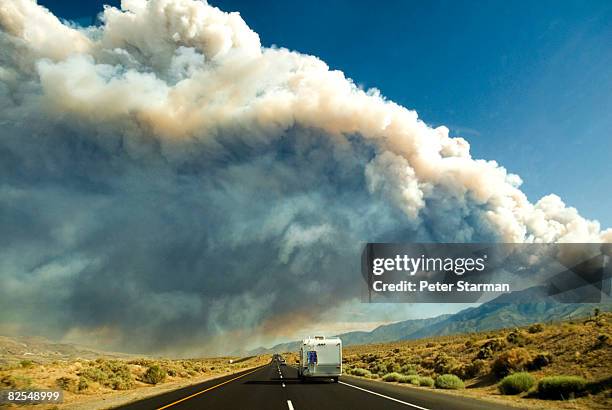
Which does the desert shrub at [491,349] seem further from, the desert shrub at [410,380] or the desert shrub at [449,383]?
the desert shrub at [449,383]

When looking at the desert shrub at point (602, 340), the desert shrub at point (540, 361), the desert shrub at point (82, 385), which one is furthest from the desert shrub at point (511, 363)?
the desert shrub at point (82, 385)

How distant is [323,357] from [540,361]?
13.3 metres

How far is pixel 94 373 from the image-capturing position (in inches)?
1204

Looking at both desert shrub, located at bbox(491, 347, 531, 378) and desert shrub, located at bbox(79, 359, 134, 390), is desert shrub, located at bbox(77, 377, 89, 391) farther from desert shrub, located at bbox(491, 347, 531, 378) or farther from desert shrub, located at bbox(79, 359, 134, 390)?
desert shrub, located at bbox(491, 347, 531, 378)

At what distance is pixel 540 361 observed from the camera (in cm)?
2945

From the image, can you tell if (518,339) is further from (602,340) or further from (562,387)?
(562,387)

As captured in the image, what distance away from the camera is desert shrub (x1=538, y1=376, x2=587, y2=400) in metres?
19.6

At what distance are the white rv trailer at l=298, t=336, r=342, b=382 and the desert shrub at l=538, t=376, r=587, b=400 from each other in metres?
13.2

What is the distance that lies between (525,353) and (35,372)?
30.0 meters

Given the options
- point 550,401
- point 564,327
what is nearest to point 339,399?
point 550,401

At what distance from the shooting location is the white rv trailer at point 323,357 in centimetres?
3123

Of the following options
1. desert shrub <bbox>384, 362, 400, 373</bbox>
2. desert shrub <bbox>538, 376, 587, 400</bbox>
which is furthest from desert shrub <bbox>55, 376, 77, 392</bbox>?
desert shrub <bbox>384, 362, 400, 373</bbox>

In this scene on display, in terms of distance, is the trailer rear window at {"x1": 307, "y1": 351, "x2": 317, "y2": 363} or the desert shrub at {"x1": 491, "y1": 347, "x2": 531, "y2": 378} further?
the trailer rear window at {"x1": 307, "y1": 351, "x2": 317, "y2": 363}

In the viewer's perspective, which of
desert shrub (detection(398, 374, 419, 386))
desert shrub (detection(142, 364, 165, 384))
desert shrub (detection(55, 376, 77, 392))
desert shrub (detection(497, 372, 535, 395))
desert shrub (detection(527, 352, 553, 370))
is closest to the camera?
desert shrub (detection(497, 372, 535, 395))
